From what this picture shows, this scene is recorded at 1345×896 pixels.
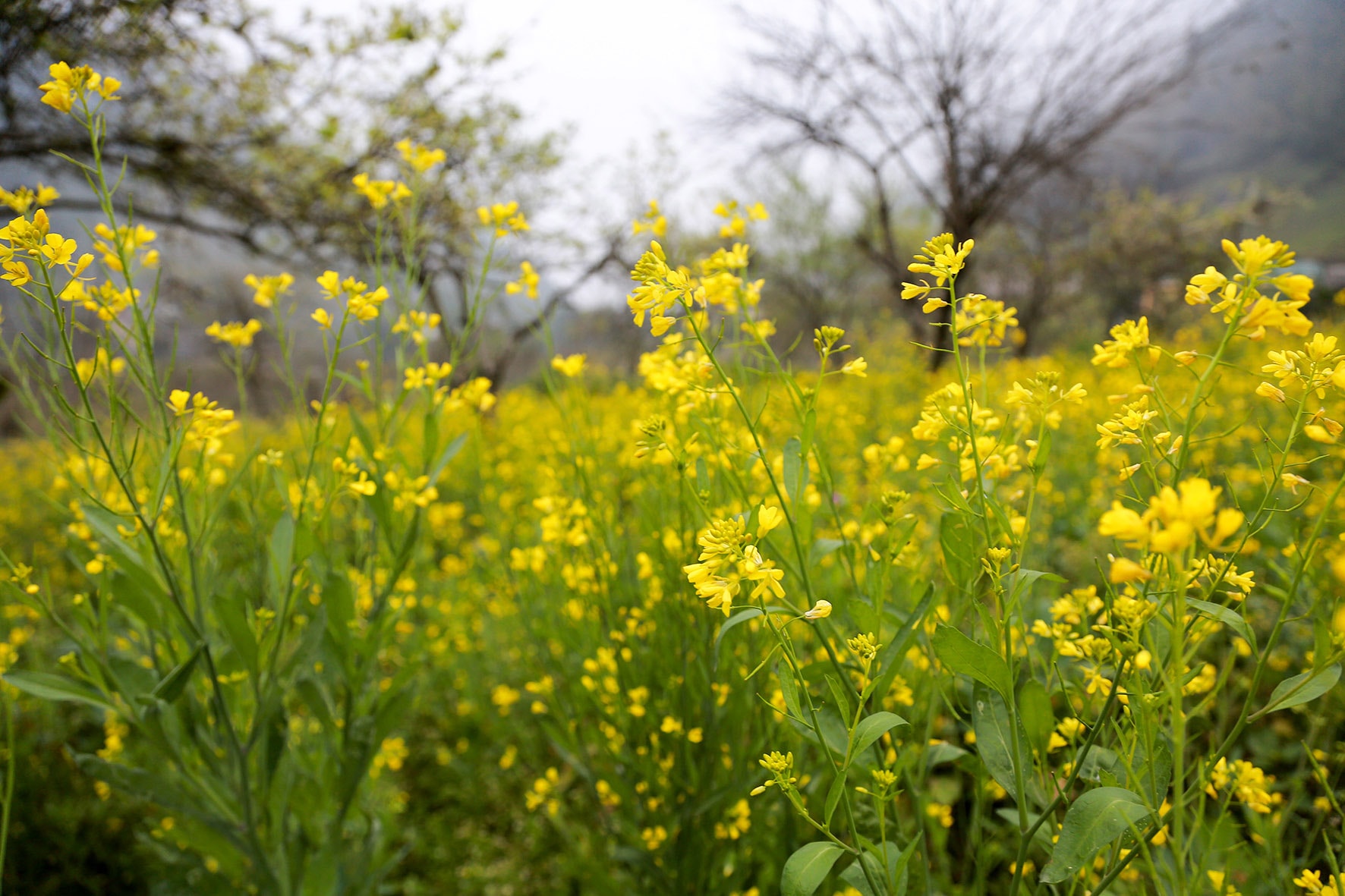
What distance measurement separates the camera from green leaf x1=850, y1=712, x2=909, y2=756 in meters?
0.74

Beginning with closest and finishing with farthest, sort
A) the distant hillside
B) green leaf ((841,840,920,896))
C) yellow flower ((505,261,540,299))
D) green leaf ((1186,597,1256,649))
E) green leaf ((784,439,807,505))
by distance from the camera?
green leaf ((1186,597,1256,649)) → green leaf ((841,840,920,896)) → green leaf ((784,439,807,505)) → yellow flower ((505,261,540,299)) → the distant hillside

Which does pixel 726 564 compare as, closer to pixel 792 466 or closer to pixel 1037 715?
pixel 792 466

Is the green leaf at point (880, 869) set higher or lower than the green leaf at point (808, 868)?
lower

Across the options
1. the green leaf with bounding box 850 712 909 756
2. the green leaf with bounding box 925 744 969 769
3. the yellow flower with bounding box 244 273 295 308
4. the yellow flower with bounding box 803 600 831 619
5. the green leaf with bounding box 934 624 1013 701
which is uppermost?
the yellow flower with bounding box 244 273 295 308

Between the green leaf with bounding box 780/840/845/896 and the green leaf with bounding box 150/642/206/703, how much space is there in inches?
36.7

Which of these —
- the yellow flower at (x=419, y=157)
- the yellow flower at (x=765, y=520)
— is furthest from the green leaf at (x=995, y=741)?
the yellow flower at (x=419, y=157)

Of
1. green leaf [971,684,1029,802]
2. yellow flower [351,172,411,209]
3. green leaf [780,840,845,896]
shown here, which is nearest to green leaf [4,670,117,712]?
yellow flower [351,172,411,209]

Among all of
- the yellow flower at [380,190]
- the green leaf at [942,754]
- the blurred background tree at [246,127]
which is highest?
the blurred background tree at [246,127]

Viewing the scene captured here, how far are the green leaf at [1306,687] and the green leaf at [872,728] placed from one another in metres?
0.37

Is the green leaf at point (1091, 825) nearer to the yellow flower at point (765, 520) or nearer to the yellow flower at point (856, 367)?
the yellow flower at point (765, 520)

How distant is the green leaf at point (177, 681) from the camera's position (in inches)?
40.3

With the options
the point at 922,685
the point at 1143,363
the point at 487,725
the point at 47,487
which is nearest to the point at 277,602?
the point at 922,685

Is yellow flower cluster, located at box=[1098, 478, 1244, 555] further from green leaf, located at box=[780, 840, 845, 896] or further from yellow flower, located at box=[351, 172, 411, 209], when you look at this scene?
yellow flower, located at box=[351, 172, 411, 209]

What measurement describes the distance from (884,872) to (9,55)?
5.37 meters
